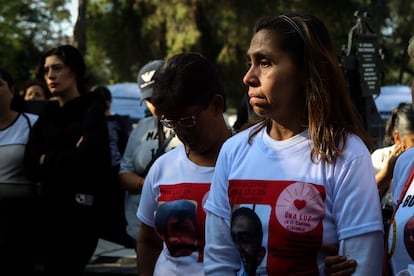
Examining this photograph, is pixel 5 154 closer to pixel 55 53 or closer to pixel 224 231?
pixel 55 53

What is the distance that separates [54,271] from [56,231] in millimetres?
268

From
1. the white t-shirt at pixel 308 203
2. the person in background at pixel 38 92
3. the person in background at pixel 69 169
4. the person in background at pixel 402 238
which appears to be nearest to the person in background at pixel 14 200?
the person in background at pixel 69 169

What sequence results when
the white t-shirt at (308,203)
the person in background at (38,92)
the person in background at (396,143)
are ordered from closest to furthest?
the white t-shirt at (308,203) → the person in background at (396,143) → the person in background at (38,92)

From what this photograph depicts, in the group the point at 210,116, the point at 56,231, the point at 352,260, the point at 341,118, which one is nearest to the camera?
the point at 352,260

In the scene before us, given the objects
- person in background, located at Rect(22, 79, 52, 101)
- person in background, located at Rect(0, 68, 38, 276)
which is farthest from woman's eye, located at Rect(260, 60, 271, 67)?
person in background, located at Rect(22, 79, 52, 101)

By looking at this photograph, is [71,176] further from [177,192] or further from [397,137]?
[397,137]

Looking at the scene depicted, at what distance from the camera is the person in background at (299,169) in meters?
2.28

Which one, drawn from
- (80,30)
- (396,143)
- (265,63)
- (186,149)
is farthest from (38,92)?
(80,30)

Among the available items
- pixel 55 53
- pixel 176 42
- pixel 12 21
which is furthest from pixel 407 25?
pixel 55 53

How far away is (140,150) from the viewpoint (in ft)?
16.5

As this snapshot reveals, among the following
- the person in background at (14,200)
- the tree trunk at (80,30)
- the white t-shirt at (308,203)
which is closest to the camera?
the white t-shirt at (308,203)

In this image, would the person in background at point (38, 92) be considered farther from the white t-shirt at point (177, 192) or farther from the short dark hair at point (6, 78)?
the white t-shirt at point (177, 192)

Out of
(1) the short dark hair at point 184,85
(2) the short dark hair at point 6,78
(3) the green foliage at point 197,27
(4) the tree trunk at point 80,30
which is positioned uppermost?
(1) the short dark hair at point 184,85

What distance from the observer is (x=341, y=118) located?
2389 millimetres
